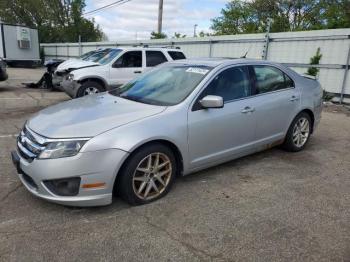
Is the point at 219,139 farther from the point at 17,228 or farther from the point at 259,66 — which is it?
the point at 17,228

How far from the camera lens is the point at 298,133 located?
543 cm

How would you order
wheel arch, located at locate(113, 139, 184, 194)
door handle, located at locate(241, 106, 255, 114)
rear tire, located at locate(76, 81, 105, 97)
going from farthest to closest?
rear tire, located at locate(76, 81, 105, 97) < door handle, located at locate(241, 106, 255, 114) < wheel arch, located at locate(113, 139, 184, 194)

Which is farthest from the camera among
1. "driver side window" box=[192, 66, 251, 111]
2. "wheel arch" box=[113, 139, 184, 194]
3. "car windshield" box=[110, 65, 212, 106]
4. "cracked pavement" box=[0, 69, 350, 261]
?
"driver side window" box=[192, 66, 251, 111]

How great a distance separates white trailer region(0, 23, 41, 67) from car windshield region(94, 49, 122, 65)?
18582 millimetres

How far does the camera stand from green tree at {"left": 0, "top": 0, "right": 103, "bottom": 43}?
4066 centimetres

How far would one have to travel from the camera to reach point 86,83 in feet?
30.2

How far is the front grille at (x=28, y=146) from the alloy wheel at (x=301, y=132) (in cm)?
384

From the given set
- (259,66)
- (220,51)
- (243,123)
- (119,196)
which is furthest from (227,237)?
(220,51)

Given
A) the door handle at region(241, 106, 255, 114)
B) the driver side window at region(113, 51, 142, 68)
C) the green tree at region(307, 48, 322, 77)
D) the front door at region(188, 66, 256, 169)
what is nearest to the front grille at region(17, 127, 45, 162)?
the front door at region(188, 66, 256, 169)

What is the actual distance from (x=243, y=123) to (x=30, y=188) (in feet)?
8.66

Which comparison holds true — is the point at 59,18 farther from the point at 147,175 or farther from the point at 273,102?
the point at 147,175

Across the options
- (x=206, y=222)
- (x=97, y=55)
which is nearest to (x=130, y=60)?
(x=97, y=55)

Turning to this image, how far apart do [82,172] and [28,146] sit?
27.9 inches

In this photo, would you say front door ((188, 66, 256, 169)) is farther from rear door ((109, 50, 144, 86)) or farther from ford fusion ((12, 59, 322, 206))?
rear door ((109, 50, 144, 86))
